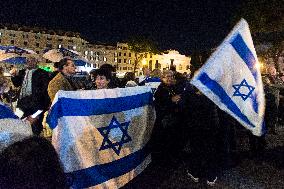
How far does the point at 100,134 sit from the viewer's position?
556cm

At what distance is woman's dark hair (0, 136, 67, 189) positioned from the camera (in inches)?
54.5

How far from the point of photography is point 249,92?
5.47 meters

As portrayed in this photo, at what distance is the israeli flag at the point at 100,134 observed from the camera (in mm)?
5137

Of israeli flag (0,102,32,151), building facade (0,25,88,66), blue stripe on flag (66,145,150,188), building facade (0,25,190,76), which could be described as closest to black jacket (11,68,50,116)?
blue stripe on flag (66,145,150,188)

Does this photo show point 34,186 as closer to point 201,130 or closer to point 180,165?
point 201,130

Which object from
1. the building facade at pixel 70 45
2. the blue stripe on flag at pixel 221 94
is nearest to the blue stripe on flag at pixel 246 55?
the blue stripe on flag at pixel 221 94

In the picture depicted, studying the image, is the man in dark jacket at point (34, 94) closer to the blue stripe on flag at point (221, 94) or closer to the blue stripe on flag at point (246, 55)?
the blue stripe on flag at point (221, 94)

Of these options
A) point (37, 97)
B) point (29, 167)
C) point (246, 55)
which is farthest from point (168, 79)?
point (29, 167)

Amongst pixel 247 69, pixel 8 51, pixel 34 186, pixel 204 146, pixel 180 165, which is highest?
pixel 8 51

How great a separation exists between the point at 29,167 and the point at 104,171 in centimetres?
441

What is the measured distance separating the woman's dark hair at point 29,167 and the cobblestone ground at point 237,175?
5083mm

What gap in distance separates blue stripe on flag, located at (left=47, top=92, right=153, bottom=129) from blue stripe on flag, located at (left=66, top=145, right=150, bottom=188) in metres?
0.73

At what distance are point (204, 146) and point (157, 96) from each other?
1342mm

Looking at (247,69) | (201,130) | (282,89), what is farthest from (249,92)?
(282,89)
